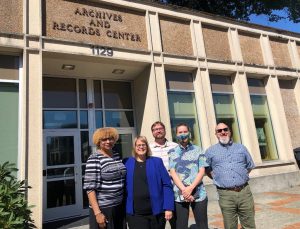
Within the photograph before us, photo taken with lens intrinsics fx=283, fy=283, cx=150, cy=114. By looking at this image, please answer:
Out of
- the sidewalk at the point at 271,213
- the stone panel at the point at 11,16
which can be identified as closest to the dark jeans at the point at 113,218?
the sidewalk at the point at 271,213

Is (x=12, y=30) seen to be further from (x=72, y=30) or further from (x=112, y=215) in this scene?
(x=112, y=215)

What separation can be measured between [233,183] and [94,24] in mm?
6307

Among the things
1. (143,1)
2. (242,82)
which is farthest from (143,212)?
(242,82)

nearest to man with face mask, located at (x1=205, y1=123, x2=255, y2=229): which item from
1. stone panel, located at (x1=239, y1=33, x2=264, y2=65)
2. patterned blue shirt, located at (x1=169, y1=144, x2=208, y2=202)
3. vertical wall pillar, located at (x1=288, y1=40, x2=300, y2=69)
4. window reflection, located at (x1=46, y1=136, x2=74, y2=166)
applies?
patterned blue shirt, located at (x1=169, y1=144, x2=208, y2=202)

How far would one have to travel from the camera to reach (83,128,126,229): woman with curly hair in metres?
3.27

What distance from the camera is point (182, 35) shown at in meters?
9.88

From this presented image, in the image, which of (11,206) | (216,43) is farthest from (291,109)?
(11,206)

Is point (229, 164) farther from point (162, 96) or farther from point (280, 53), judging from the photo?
point (280, 53)

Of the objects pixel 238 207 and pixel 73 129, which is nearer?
pixel 238 207

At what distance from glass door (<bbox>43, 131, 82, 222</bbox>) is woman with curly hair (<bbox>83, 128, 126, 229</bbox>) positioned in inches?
193

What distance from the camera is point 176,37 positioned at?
31.9 feet

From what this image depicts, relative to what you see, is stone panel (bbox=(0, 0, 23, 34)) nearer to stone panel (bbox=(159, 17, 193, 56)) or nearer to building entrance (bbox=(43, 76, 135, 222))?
building entrance (bbox=(43, 76, 135, 222))

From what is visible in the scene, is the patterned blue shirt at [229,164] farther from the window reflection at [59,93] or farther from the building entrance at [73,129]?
the window reflection at [59,93]

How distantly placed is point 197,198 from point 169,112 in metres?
5.59
